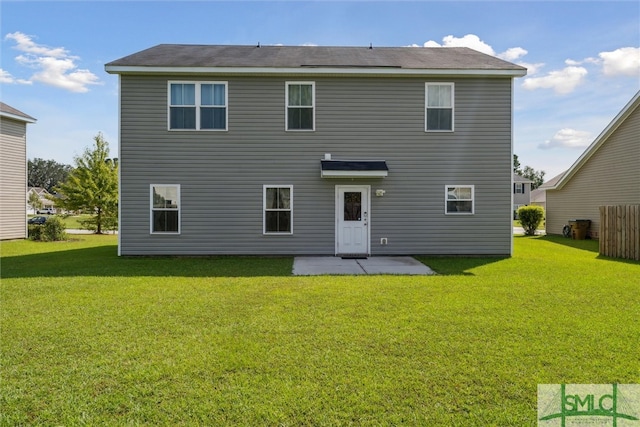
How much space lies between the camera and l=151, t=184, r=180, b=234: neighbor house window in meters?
11.3

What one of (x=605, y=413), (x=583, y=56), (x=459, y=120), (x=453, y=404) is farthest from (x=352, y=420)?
(x=583, y=56)

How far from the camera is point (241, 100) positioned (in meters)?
11.2

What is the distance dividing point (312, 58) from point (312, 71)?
54.8 inches

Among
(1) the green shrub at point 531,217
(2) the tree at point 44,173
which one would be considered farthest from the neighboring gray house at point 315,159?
(2) the tree at point 44,173

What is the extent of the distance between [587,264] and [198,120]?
11814 millimetres

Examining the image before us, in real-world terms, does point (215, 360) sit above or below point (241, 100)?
below

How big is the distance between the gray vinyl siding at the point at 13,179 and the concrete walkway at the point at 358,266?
13259 millimetres

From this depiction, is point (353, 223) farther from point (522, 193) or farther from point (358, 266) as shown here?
point (522, 193)

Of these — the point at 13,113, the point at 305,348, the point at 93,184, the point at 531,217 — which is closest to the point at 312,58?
the point at 305,348

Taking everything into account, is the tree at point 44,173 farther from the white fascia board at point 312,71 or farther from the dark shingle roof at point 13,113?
the white fascia board at point 312,71

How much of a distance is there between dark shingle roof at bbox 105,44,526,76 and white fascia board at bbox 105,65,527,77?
0.18ft

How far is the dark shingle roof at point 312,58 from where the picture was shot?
36.0 feet

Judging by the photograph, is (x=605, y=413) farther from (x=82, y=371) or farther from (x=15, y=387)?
(x=15, y=387)

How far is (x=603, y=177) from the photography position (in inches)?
655
